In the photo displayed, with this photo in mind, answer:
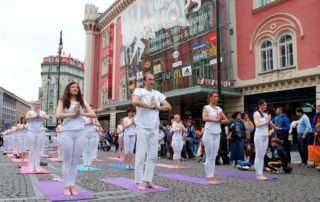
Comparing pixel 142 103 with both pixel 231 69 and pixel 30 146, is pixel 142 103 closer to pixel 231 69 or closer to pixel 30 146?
pixel 30 146

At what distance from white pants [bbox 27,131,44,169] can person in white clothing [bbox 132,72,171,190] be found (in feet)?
13.6

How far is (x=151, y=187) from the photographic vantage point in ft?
21.9

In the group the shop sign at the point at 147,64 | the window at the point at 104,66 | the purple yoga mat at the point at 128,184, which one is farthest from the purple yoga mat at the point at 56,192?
the window at the point at 104,66

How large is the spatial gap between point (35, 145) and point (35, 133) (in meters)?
0.33

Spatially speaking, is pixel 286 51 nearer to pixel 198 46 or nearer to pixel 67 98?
pixel 198 46

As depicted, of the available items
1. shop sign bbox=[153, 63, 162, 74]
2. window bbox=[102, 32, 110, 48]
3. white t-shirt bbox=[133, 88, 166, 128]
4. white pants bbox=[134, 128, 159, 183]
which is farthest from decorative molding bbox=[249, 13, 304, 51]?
window bbox=[102, 32, 110, 48]

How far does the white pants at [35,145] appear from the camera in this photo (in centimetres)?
967

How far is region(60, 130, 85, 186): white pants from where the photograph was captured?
18.9 feet

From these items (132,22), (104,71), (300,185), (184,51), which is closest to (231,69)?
(184,51)

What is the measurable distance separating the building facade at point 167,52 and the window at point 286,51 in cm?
387

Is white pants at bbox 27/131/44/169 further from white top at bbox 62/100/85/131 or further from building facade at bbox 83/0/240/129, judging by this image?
building facade at bbox 83/0/240/129

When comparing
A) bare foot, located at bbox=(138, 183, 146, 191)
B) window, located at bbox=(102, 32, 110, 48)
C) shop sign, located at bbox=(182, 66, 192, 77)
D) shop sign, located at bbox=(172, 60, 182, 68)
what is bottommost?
bare foot, located at bbox=(138, 183, 146, 191)

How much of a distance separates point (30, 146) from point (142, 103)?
15.6 ft

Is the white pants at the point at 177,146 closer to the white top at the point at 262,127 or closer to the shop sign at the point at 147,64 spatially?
the white top at the point at 262,127
